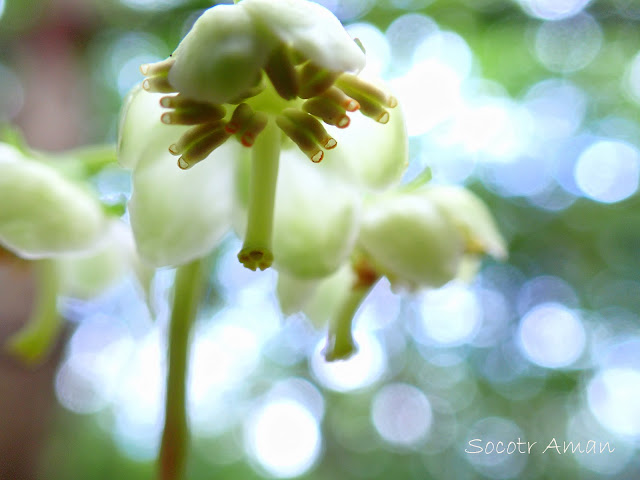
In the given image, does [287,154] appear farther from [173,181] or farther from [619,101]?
[619,101]

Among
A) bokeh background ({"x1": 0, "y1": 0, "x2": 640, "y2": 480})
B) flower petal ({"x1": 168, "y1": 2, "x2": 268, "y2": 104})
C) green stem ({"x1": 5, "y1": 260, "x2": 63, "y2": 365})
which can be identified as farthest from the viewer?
bokeh background ({"x1": 0, "y1": 0, "x2": 640, "y2": 480})

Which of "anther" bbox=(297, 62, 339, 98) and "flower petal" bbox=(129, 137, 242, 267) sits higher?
"anther" bbox=(297, 62, 339, 98)

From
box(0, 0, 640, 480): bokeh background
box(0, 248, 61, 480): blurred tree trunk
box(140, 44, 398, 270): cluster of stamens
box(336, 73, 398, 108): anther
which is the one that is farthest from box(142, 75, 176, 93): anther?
box(0, 0, 640, 480): bokeh background

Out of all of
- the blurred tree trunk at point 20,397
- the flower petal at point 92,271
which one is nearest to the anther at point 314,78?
the flower petal at point 92,271

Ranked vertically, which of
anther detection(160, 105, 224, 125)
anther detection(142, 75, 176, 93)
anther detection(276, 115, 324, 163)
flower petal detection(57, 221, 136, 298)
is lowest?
flower petal detection(57, 221, 136, 298)

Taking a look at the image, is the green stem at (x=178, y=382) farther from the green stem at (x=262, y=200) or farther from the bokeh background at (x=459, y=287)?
the bokeh background at (x=459, y=287)

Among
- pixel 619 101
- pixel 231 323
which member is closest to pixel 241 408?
pixel 231 323

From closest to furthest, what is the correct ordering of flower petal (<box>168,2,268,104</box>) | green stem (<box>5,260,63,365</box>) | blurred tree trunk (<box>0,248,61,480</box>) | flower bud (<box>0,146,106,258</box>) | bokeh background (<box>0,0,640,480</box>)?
flower petal (<box>168,2,268,104</box>)
flower bud (<box>0,146,106,258</box>)
green stem (<box>5,260,63,365</box>)
blurred tree trunk (<box>0,248,61,480</box>)
bokeh background (<box>0,0,640,480</box>)

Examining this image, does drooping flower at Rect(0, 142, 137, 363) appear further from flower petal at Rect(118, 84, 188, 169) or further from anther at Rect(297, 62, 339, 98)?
anther at Rect(297, 62, 339, 98)
